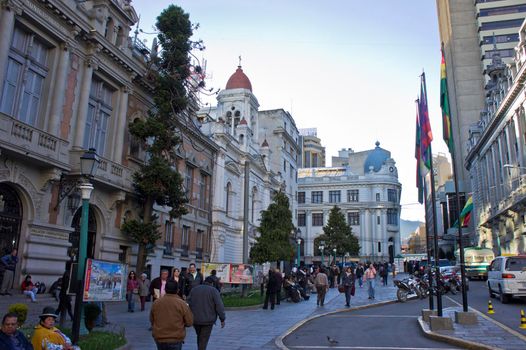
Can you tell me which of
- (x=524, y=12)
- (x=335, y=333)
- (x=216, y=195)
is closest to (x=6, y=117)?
(x=335, y=333)

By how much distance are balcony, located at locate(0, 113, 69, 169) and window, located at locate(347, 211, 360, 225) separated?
66651 mm

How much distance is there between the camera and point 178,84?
2341 cm

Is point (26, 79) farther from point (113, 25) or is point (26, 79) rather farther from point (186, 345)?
point (186, 345)

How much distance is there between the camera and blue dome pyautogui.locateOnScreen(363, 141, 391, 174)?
84.9m

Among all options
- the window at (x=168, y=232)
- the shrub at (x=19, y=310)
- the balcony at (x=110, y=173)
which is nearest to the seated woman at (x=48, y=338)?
the shrub at (x=19, y=310)

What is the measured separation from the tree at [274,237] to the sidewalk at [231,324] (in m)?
11.7

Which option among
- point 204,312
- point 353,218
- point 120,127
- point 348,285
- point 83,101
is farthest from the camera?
point 353,218

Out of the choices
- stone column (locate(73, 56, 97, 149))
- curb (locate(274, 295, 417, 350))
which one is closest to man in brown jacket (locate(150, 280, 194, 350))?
curb (locate(274, 295, 417, 350))

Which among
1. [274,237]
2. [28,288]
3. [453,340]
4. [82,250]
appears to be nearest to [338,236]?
[274,237]

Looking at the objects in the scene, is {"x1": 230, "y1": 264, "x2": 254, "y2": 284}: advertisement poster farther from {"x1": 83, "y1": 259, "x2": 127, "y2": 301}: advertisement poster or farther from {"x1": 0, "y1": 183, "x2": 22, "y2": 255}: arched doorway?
{"x1": 83, "y1": 259, "x2": 127, "y2": 301}: advertisement poster

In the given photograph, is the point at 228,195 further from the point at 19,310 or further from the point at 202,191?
the point at 19,310

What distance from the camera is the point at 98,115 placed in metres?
22.1

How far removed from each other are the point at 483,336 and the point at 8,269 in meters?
14.8

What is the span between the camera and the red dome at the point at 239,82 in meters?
48.8
